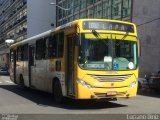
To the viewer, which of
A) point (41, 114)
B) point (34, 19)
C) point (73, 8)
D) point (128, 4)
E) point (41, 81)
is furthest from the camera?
point (34, 19)

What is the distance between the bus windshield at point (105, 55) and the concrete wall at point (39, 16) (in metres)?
73.9

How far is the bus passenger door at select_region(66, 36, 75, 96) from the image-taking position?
1475 cm

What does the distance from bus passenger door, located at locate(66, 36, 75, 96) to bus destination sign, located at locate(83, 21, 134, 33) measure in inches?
27.3

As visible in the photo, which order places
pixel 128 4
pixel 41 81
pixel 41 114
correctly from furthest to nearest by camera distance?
pixel 128 4 → pixel 41 81 → pixel 41 114

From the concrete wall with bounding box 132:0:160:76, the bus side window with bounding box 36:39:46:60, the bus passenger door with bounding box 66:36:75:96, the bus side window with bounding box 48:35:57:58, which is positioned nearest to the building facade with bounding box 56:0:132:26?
the concrete wall with bounding box 132:0:160:76

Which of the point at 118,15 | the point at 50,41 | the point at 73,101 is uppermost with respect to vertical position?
the point at 118,15

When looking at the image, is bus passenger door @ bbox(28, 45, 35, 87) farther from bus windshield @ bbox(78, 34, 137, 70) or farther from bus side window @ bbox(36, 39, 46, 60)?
bus windshield @ bbox(78, 34, 137, 70)

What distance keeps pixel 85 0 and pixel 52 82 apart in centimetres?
4532

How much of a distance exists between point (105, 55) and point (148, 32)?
1389 inches

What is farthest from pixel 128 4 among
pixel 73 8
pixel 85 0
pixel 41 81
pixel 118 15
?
pixel 41 81

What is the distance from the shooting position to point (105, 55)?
571 inches

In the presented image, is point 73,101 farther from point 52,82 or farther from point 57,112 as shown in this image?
point 57,112

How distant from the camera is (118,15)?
1970 inches

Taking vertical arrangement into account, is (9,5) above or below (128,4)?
above
